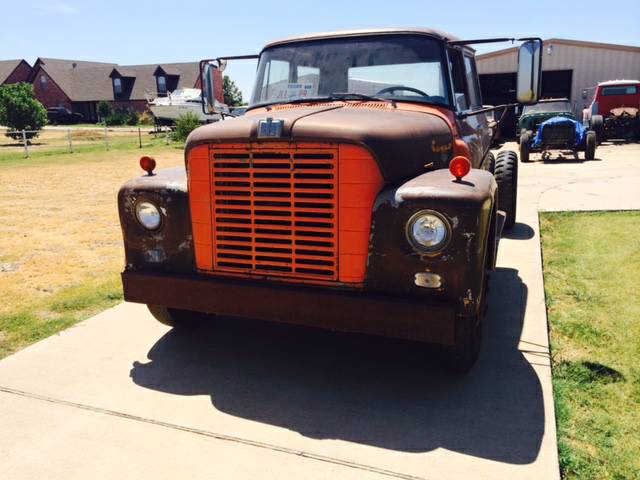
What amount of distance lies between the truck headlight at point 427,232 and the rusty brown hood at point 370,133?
35cm

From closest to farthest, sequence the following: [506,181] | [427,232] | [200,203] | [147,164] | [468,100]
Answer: [427,232]
[200,203]
[147,164]
[468,100]
[506,181]

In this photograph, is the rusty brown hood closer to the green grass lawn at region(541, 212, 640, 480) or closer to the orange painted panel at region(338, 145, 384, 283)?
the orange painted panel at region(338, 145, 384, 283)

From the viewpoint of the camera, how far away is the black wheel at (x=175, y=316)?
4.23 m

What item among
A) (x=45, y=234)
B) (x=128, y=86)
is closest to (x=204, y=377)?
(x=45, y=234)

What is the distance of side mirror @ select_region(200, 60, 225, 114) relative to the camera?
202 inches

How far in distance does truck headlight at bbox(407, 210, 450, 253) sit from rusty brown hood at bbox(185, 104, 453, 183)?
35 cm

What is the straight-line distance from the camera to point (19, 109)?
104 feet

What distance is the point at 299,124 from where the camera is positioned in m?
3.27

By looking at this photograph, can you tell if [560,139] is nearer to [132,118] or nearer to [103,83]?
[132,118]

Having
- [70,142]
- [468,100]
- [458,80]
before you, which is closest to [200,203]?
[458,80]

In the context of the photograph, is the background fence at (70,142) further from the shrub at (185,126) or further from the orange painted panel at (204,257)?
the orange painted panel at (204,257)

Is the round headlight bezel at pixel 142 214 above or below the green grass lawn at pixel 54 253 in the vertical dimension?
above

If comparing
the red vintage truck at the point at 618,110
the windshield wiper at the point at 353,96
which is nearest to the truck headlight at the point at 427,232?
the windshield wiper at the point at 353,96

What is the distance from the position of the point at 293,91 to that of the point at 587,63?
25659mm
